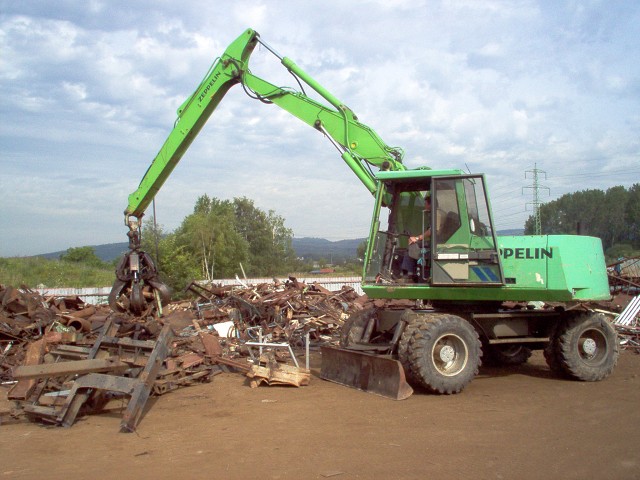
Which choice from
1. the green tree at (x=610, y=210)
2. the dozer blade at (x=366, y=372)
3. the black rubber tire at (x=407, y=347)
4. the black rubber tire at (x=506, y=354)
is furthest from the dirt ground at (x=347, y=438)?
the green tree at (x=610, y=210)

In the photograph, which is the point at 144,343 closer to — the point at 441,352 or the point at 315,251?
the point at 441,352

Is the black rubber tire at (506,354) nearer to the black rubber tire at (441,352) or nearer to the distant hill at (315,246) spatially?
the black rubber tire at (441,352)

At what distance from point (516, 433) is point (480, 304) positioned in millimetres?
3187

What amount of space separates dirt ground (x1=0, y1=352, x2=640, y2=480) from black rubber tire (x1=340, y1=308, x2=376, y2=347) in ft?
2.80

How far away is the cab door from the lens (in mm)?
8422

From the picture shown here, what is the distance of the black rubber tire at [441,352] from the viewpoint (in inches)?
312

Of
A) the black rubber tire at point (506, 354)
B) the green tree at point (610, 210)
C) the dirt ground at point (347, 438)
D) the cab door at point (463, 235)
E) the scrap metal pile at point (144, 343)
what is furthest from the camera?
the green tree at point (610, 210)

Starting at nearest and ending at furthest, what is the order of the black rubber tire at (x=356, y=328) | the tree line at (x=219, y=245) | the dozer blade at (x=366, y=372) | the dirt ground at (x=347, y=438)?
the dirt ground at (x=347, y=438), the dozer blade at (x=366, y=372), the black rubber tire at (x=356, y=328), the tree line at (x=219, y=245)

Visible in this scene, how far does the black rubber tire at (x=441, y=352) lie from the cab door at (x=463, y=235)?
61 centimetres

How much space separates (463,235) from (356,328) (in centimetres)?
234

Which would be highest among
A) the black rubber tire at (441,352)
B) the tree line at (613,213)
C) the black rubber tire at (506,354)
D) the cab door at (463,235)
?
the tree line at (613,213)

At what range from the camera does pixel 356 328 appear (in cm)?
946

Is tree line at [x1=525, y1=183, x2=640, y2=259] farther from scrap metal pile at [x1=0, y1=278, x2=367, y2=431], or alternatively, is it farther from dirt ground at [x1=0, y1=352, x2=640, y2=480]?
dirt ground at [x1=0, y1=352, x2=640, y2=480]

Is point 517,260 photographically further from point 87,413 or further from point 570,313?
point 87,413
